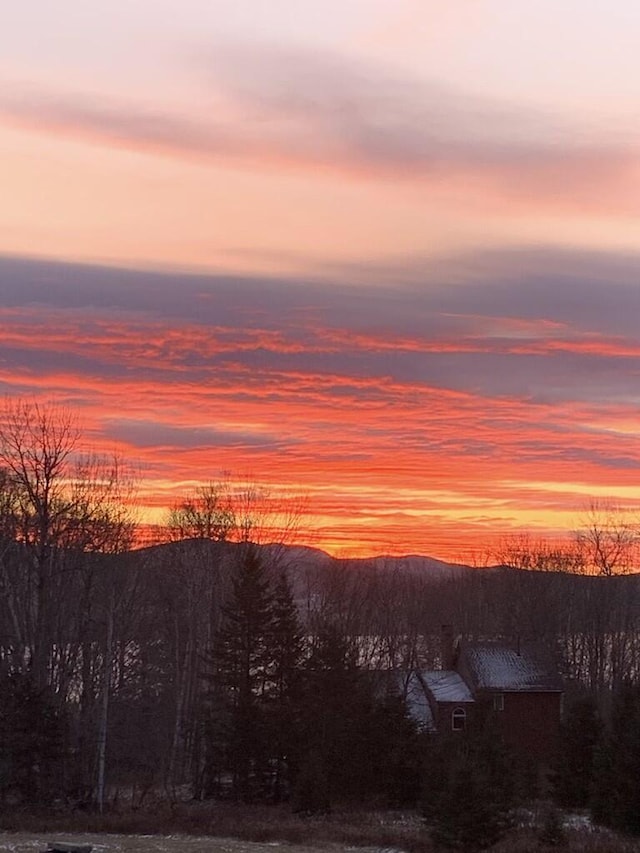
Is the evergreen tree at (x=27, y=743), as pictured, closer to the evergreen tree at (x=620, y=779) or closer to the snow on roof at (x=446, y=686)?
the evergreen tree at (x=620, y=779)

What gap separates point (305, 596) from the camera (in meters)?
103

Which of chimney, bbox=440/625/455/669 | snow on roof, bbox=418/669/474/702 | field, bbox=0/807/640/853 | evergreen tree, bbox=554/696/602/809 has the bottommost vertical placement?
field, bbox=0/807/640/853

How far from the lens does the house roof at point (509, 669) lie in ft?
226

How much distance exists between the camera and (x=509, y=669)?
70625 mm

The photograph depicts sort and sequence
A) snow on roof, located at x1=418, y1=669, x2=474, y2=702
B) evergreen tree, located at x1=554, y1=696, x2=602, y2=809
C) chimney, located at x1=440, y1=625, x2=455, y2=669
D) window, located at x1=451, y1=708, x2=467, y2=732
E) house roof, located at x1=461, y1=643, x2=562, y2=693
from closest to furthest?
evergreen tree, located at x1=554, y1=696, x2=602, y2=809 < window, located at x1=451, y1=708, x2=467, y2=732 < snow on roof, located at x1=418, y1=669, x2=474, y2=702 < house roof, located at x1=461, y1=643, x2=562, y2=693 < chimney, located at x1=440, y1=625, x2=455, y2=669

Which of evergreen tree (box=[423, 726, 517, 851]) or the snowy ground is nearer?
evergreen tree (box=[423, 726, 517, 851])

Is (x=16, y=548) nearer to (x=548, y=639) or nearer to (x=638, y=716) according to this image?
(x=638, y=716)

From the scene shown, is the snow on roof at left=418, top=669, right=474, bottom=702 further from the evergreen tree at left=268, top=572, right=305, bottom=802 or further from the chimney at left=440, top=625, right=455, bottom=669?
the evergreen tree at left=268, top=572, right=305, bottom=802

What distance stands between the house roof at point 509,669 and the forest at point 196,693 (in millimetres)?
5802

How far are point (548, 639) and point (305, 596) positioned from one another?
21.2 metres

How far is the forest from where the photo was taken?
45688mm

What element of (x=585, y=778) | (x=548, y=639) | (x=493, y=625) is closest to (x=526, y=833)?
(x=585, y=778)

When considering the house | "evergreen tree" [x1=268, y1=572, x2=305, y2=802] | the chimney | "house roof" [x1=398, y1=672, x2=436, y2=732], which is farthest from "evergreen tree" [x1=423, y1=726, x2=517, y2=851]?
the chimney

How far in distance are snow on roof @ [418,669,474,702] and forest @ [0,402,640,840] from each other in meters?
3.33
